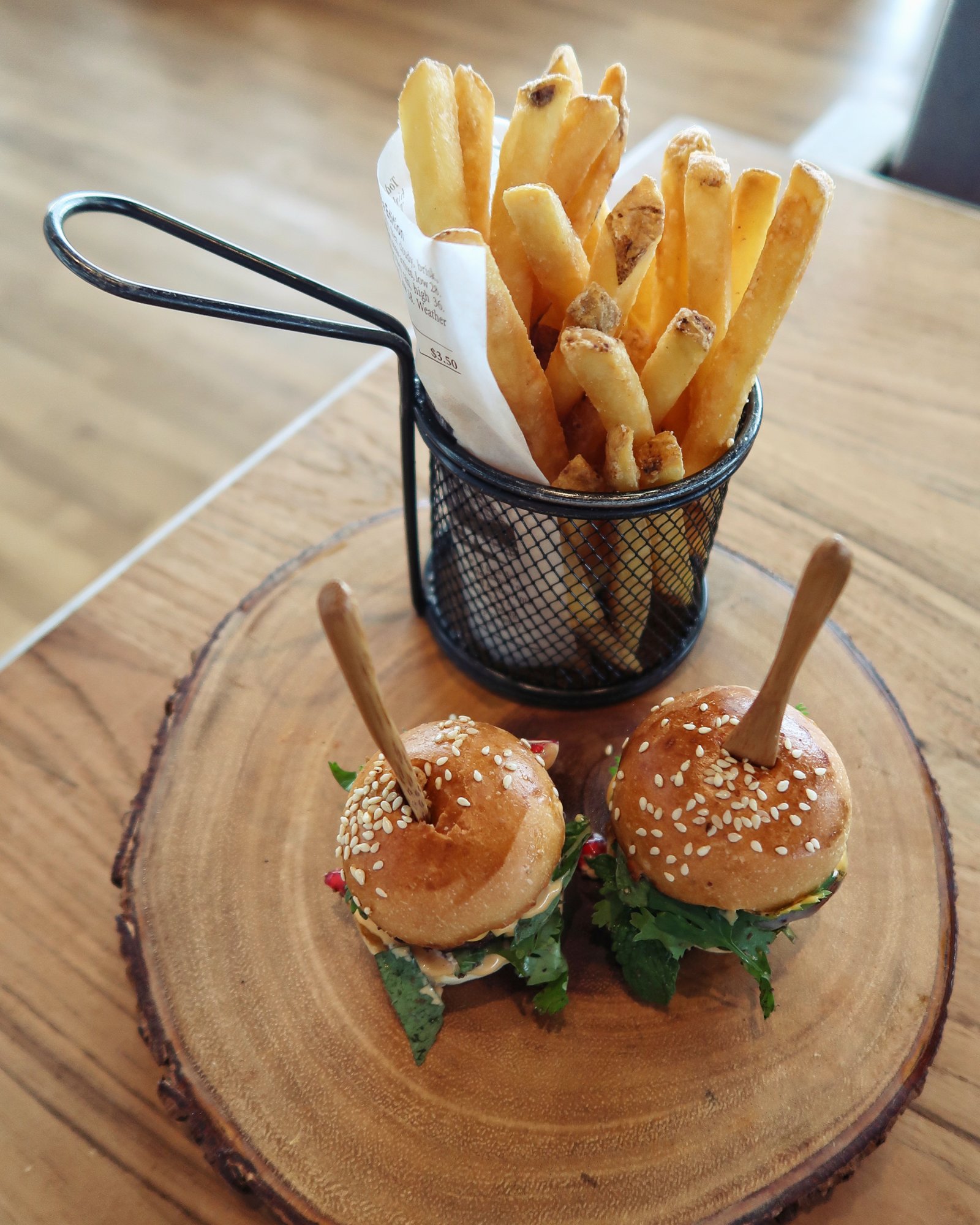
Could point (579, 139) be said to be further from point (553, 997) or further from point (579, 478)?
point (553, 997)

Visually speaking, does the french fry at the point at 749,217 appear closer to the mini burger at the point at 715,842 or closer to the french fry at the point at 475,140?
the french fry at the point at 475,140

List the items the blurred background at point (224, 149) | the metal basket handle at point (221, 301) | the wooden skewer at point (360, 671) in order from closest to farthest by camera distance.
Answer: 1. the wooden skewer at point (360, 671)
2. the metal basket handle at point (221, 301)
3. the blurred background at point (224, 149)

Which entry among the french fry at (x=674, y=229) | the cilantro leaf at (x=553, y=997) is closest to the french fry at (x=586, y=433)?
the french fry at (x=674, y=229)

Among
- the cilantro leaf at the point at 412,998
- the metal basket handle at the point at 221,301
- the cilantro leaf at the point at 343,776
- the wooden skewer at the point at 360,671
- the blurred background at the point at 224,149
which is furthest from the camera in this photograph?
the blurred background at the point at 224,149

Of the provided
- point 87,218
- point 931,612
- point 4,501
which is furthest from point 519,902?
point 87,218

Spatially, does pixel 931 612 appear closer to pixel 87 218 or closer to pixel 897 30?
pixel 87 218

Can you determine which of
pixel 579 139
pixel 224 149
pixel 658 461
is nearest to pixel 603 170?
pixel 579 139

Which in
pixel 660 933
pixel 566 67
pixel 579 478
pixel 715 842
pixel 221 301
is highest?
pixel 566 67
